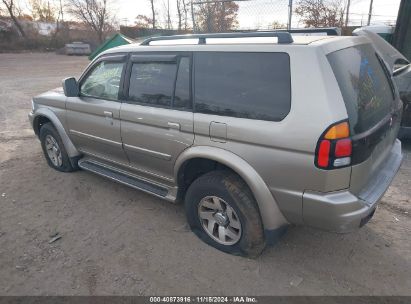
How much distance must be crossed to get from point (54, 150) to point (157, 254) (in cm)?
264

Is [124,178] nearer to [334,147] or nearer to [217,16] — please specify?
[334,147]

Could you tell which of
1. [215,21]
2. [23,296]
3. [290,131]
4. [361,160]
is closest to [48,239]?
[23,296]

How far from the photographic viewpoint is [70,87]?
3.96 metres

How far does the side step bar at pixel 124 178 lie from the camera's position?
135 inches

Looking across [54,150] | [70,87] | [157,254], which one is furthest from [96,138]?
[157,254]

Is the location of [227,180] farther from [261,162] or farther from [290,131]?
[290,131]

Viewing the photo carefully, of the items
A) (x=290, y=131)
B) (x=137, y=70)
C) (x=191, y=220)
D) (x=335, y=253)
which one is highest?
(x=137, y=70)

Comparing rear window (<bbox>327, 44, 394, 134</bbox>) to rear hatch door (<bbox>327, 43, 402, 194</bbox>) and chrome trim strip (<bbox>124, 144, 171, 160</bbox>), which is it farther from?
chrome trim strip (<bbox>124, 144, 171, 160</bbox>)

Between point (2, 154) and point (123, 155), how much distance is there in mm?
3176

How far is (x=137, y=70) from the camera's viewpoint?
3369mm

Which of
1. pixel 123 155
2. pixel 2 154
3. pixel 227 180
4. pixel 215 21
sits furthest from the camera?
pixel 215 21

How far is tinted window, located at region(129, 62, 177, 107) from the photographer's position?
3062mm

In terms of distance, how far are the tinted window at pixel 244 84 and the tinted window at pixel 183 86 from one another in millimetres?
102

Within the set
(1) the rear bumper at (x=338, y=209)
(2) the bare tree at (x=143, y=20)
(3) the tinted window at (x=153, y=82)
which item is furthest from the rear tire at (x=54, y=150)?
(2) the bare tree at (x=143, y=20)
